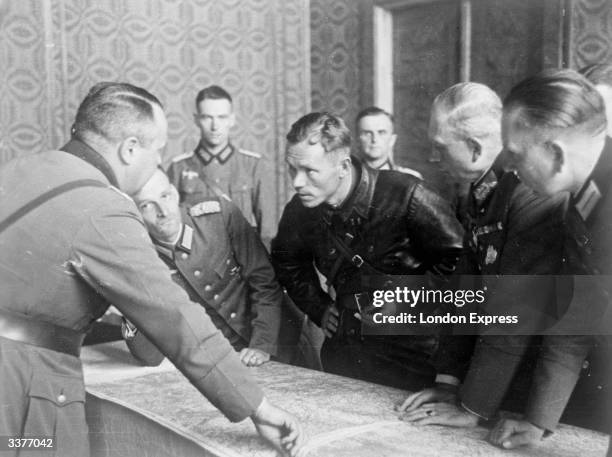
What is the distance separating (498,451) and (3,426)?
0.94 meters

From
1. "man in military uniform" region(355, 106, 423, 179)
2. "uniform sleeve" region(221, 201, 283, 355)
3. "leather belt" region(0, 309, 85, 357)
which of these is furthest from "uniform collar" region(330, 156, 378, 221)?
"man in military uniform" region(355, 106, 423, 179)

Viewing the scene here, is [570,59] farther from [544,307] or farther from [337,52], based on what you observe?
[544,307]

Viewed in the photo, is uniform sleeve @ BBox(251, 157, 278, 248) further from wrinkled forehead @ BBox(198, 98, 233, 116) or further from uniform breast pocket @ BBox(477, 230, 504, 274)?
uniform breast pocket @ BBox(477, 230, 504, 274)

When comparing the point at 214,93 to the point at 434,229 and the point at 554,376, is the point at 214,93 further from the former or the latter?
the point at 554,376

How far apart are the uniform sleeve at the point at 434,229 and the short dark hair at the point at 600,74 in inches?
19.8

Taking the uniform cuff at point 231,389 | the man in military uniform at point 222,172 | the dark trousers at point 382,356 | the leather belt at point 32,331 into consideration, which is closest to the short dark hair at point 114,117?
the leather belt at point 32,331

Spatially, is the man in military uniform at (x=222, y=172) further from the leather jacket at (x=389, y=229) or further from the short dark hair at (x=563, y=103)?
the short dark hair at (x=563, y=103)

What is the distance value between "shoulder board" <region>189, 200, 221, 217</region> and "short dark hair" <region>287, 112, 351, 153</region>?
0.40 metres

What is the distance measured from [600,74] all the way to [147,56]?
6.97ft

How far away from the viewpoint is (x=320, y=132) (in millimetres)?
1851

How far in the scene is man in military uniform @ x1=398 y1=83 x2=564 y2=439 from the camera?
1360mm

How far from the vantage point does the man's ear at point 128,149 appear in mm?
1313

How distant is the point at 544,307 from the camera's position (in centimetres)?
145

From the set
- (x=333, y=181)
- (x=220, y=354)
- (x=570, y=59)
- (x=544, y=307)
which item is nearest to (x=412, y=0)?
(x=570, y=59)
